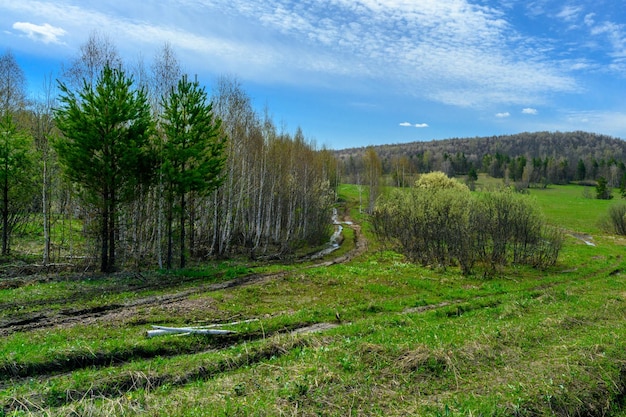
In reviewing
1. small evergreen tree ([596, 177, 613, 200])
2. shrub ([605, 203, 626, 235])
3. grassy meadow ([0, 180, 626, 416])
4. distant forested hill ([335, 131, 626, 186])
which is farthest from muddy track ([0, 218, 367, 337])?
small evergreen tree ([596, 177, 613, 200])

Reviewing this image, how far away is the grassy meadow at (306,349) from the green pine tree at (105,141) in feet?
14.3

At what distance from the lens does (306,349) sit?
9.69m

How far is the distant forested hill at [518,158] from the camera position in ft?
350

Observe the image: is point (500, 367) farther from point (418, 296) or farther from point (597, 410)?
point (418, 296)

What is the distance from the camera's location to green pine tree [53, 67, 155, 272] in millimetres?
18719

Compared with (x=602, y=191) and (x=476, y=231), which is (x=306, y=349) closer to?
(x=476, y=231)

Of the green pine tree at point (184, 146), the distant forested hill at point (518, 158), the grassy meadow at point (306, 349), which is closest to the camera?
the grassy meadow at point (306, 349)

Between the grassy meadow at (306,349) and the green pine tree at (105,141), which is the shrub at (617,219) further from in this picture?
the green pine tree at (105,141)

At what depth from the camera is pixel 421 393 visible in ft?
25.0

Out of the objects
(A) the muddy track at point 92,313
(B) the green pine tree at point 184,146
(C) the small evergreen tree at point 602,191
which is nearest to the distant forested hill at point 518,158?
(C) the small evergreen tree at point 602,191

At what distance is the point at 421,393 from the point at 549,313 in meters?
8.26

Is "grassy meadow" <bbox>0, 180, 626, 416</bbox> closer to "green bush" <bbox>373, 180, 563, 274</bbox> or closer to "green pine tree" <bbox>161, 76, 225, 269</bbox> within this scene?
"green pine tree" <bbox>161, 76, 225, 269</bbox>

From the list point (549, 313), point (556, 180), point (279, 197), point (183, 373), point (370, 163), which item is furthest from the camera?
point (556, 180)

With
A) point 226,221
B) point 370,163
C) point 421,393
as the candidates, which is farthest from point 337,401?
point 370,163
